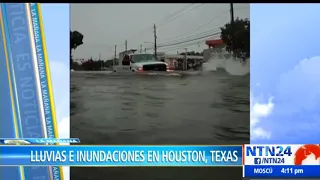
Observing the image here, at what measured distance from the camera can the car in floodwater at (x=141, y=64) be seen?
7.87 feet

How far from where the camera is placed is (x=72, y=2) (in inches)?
91.6

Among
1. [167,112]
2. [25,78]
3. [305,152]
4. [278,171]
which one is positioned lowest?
[278,171]

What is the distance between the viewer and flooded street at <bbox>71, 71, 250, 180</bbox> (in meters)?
2.35

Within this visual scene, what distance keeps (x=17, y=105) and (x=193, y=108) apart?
4.54 feet

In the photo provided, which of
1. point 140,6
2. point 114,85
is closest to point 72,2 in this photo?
point 140,6

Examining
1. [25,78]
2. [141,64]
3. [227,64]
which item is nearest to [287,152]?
[227,64]

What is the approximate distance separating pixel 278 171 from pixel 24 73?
214cm

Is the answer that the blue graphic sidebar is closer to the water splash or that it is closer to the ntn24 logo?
the water splash

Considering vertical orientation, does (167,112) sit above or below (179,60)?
below

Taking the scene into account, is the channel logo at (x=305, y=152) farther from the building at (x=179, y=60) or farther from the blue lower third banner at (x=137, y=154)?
the building at (x=179, y=60)

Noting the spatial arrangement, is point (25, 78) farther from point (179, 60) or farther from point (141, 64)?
point (179, 60)

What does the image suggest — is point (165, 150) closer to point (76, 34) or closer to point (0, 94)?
point (76, 34)

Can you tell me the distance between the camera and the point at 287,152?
2.36 meters

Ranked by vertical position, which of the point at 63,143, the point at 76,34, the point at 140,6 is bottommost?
the point at 63,143
